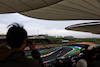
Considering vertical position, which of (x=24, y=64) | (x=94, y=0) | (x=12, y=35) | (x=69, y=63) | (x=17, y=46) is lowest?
(x=69, y=63)

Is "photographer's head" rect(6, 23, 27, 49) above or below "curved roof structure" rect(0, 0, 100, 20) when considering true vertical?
below

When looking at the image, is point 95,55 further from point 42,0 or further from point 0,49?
point 42,0

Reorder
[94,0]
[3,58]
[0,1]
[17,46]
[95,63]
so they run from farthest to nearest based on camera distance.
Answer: [94,0] < [0,1] < [95,63] < [17,46] < [3,58]

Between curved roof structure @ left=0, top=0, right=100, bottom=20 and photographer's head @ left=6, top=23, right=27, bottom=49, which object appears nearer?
photographer's head @ left=6, top=23, right=27, bottom=49

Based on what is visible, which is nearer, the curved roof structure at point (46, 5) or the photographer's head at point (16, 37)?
the photographer's head at point (16, 37)

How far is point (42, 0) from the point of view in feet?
13.4

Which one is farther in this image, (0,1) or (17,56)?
(0,1)

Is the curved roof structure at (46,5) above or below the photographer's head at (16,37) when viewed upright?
above

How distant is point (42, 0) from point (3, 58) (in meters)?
3.78

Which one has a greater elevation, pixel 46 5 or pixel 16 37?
pixel 46 5

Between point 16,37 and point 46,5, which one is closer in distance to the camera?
point 16,37

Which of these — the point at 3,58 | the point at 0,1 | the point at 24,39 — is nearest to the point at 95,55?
the point at 24,39

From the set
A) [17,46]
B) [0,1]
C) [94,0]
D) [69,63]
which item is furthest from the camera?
[69,63]

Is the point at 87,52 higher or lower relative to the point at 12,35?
lower
